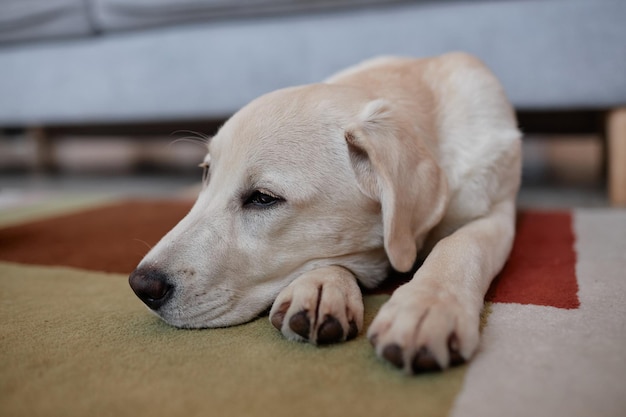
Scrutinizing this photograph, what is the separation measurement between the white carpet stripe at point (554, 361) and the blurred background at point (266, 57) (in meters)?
1.33

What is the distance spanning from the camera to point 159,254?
45.0 inches

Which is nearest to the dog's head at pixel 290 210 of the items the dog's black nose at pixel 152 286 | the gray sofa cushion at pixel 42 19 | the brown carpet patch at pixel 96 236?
the dog's black nose at pixel 152 286

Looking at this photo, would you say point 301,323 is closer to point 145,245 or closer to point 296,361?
point 296,361

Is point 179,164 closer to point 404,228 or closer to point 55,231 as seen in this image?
point 55,231

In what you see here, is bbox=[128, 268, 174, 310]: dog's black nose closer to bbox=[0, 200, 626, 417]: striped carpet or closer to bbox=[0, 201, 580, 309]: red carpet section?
bbox=[0, 200, 626, 417]: striped carpet

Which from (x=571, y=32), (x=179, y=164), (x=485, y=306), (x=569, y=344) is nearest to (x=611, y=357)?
(x=569, y=344)

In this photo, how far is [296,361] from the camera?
953 mm

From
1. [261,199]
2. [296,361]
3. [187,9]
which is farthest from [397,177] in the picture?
[187,9]

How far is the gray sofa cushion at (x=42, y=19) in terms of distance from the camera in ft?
11.0

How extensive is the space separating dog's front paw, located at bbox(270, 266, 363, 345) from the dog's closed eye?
196 mm

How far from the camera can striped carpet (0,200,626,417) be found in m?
0.81

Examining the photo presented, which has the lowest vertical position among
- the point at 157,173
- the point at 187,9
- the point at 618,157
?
the point at 157,173

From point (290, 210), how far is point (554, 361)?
596 mm

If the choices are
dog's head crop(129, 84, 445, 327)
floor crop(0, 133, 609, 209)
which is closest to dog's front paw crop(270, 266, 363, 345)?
dog's head crop(129, 84, 445, 327)
